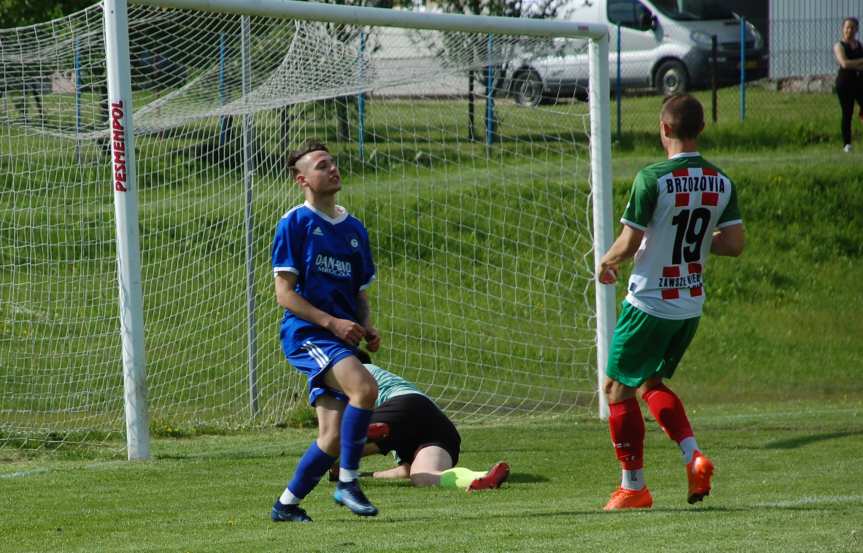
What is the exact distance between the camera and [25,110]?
34.4ft

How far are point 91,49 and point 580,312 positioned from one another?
19.1ft

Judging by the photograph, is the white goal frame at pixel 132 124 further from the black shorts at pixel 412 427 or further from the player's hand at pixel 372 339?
the player's hand at pixel 372 339

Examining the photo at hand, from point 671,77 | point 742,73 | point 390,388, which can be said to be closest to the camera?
point 390,388

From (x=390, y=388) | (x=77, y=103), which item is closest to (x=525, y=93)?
(x=77, y=103)

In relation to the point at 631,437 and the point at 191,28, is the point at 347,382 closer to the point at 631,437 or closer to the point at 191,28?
the point at 631,437

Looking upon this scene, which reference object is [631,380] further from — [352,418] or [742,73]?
[742,73]

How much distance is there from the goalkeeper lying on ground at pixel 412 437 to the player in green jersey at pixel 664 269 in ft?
4.84

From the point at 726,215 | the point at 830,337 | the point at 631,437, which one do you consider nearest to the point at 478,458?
the point at 631,437

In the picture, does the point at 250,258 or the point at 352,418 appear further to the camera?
the point at 250,258

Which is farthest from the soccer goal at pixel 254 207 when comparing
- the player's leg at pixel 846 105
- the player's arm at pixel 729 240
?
the player's leg at pixel 846 105

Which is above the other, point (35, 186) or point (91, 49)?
point (91, 49)

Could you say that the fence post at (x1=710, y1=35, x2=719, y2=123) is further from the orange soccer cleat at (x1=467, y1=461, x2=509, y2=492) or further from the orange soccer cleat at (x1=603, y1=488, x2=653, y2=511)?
the orange soccer cleat at (x1=603, y1=488, x2=653, y2=511)

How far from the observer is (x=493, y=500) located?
6.65m

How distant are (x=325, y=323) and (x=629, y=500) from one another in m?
1.75
